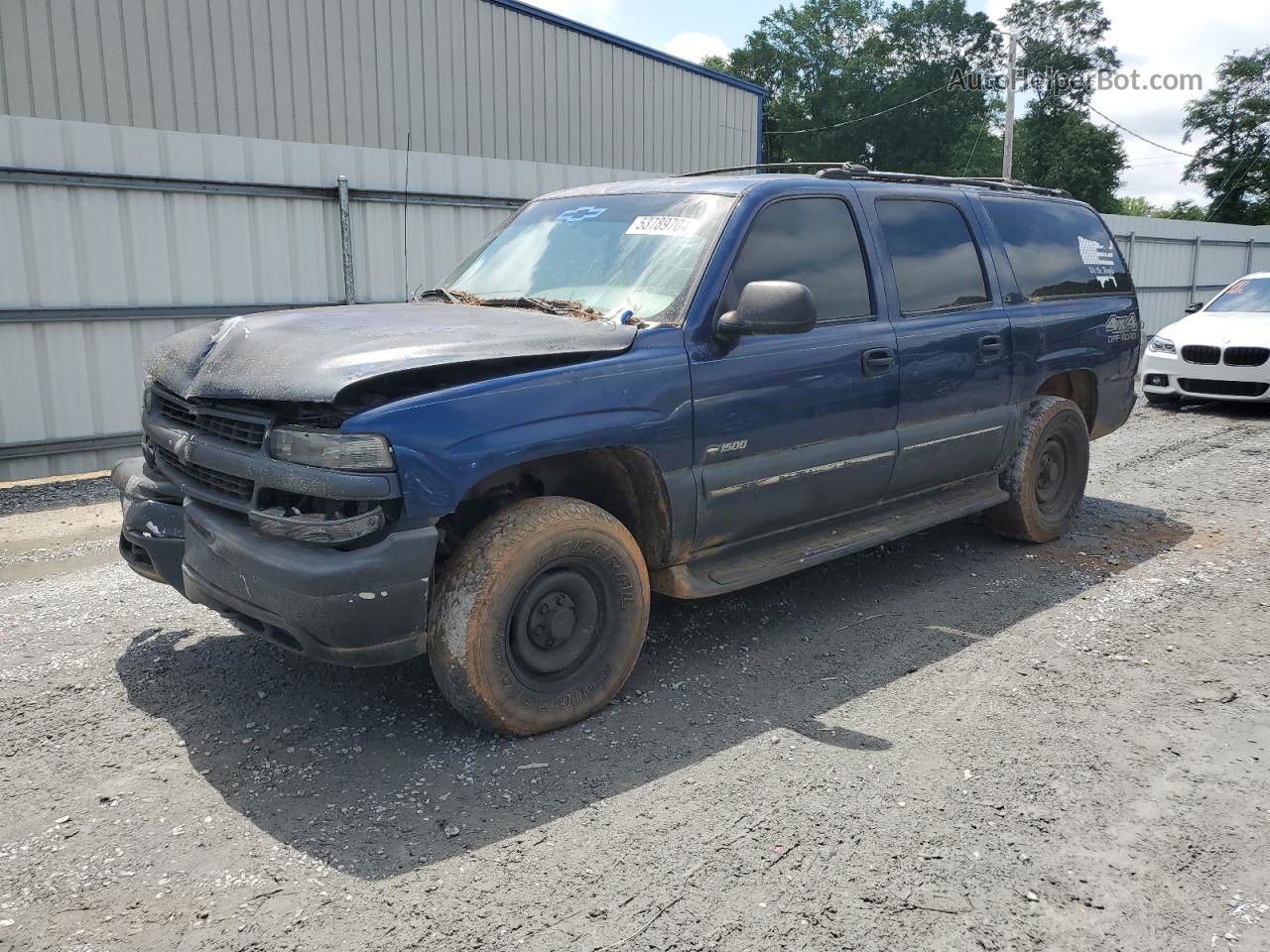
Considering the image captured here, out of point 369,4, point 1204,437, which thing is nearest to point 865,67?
point 369,4

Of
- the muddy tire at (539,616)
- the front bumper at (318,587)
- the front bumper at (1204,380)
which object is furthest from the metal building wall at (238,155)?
the front bumper at (1204,380)

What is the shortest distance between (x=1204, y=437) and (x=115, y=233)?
32.5 ft

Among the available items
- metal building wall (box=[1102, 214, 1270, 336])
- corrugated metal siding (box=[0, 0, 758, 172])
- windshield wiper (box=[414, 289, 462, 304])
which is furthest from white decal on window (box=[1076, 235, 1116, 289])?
metal building wall (box=[1102, 214, 1270, 336])

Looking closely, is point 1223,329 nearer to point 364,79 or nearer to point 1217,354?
point 1217,354

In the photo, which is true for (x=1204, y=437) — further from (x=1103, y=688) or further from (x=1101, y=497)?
(x=1103, y=688)

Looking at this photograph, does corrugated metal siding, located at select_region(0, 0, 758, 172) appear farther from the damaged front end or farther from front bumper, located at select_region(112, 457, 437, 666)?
front bumper, located at select_region(112, 457, 437, 666)

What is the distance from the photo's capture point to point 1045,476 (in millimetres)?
6086

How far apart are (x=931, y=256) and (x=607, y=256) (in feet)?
5.89

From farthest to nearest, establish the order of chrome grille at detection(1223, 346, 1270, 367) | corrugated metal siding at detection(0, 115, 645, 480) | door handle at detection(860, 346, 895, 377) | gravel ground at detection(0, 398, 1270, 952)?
1. chrome grille at detection(1223, 346, 1270, 367)
2. corrugated metal siding at detection(0, 115, 645, 480)
3. door handle at detection(860, 346, 895, 377)
4. gravel ground at detection(0, 398, 1270, 952)

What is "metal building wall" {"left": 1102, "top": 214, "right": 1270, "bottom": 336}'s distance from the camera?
19.8 meters

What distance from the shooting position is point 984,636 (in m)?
4.63

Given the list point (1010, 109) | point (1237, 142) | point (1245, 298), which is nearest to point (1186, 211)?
point (1237, 142)

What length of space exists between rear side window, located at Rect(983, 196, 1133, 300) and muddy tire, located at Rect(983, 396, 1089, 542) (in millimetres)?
698

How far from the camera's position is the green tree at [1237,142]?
164 feet
